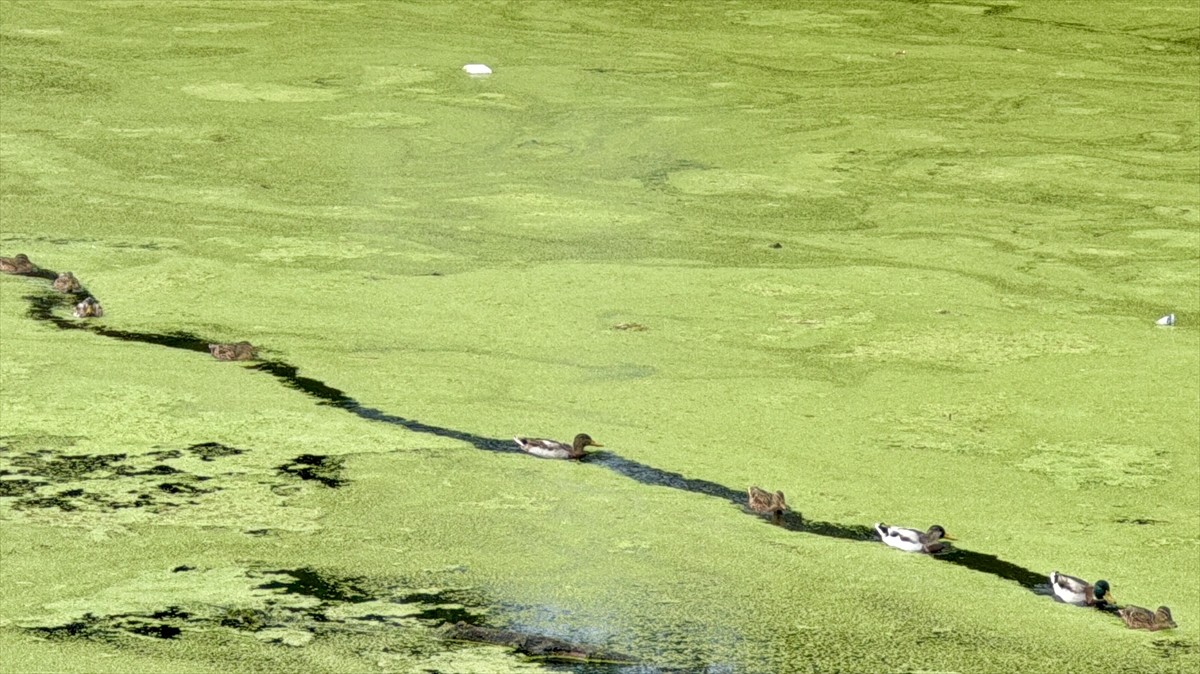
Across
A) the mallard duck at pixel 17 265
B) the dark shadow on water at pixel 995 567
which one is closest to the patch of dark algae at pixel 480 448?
the dark shadow on water at pixel 995 567

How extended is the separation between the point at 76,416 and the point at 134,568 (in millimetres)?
777

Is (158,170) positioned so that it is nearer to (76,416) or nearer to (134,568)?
(76,416)

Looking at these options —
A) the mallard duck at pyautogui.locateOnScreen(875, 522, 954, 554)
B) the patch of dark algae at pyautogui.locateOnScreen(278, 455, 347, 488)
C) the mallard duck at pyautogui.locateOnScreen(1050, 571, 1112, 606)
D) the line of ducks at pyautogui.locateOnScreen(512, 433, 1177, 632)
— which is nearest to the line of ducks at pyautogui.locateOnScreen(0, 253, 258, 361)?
the patch of dark algae at pyautogui.locateOnScreen(278, 455, 347, 488)

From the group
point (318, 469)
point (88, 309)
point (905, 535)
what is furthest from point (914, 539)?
point (88, 309)

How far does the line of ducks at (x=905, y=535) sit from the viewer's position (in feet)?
9.16

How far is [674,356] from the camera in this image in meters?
4.14

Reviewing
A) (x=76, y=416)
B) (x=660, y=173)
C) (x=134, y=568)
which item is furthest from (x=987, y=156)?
(x=134, y=568)

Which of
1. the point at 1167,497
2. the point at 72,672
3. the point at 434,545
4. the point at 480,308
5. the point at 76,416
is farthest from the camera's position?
the point at 480,308

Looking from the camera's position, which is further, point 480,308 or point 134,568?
point 480,308

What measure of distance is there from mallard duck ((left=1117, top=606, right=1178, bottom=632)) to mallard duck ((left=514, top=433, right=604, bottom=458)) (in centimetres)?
108

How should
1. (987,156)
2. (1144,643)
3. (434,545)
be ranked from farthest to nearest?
(987,156)
(434,545)
(1144,643)

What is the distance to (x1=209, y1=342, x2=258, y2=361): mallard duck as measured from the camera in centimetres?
396

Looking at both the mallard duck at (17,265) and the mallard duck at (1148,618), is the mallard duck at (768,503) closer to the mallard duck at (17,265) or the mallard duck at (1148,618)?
the mallard duck at (1148,618)

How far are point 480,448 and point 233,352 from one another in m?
0.73
